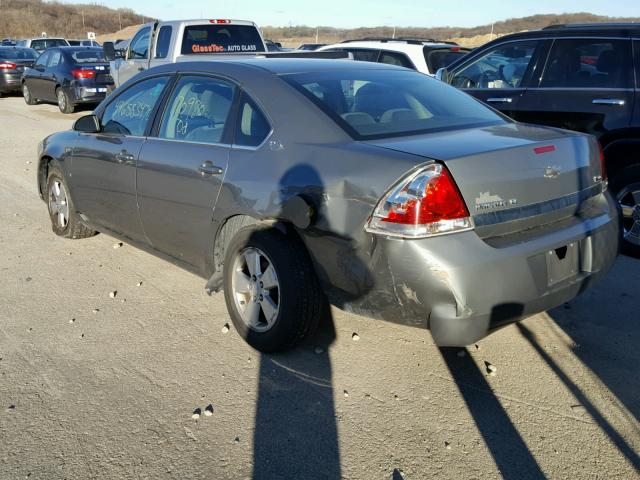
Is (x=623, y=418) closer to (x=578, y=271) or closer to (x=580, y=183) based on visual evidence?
(x=578, y=271)

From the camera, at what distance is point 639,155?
5.41 metres

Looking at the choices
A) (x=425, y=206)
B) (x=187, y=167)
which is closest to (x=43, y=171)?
(x=187, y=167)

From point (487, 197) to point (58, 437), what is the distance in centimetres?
228

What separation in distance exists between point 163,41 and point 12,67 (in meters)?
12.2

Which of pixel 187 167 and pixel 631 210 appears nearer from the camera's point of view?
pixel 187 167

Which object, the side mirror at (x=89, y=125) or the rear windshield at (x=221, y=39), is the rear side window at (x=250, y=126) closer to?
the side mirror at (x=89, y=125)

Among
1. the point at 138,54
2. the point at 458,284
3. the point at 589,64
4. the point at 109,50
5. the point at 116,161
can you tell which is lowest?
the point at 458,284

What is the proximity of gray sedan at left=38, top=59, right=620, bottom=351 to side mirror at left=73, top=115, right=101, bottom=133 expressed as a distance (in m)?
0.44

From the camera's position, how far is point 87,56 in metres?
16.8

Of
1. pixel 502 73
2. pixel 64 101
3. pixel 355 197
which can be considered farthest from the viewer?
pixel 64 101

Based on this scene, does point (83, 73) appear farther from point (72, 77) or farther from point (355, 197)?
point (355, 197)

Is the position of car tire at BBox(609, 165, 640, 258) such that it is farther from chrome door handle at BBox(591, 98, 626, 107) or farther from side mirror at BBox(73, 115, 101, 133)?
side mirror at BBox(73, 115, 101, 133)

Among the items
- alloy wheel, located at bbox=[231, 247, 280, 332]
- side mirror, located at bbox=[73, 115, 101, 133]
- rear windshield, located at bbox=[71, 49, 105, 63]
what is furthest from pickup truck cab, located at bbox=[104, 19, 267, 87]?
alloy wheel, located at bbox=[231, 247, 280, 332]

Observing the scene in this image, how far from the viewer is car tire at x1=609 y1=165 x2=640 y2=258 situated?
5.38m
